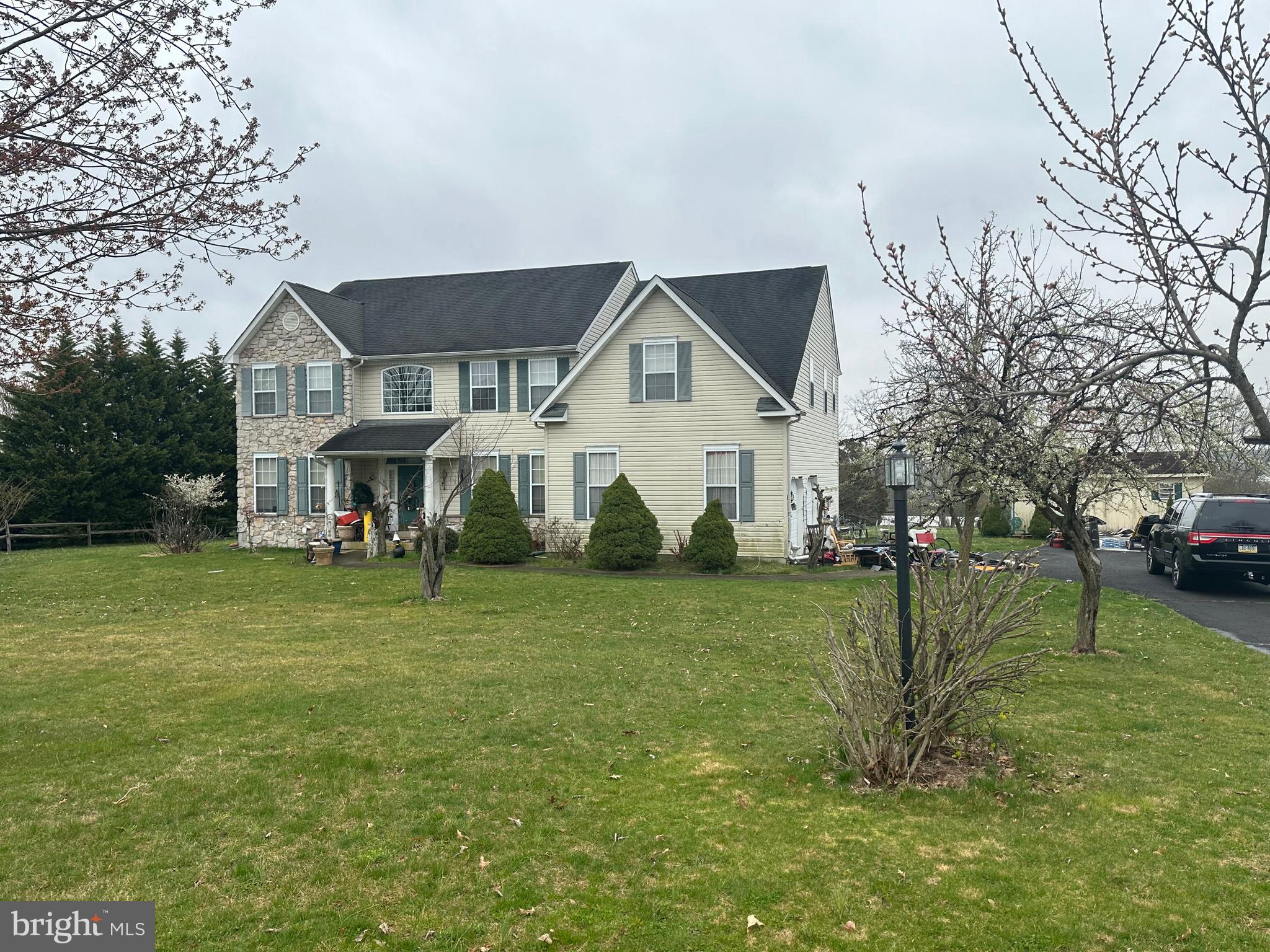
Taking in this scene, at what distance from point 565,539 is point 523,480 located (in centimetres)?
293

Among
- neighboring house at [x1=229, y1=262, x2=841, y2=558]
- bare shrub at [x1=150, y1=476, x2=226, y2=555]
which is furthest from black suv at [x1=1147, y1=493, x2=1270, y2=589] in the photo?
bare shrub at [x1=150, y1=476, x2=226, y2=555]

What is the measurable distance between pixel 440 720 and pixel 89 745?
2700 millimetres

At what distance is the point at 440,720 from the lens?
7.48 metres

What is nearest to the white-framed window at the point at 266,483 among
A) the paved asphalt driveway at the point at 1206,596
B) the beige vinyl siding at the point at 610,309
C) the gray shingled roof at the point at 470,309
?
the gray shingled roof at the point at 470,309

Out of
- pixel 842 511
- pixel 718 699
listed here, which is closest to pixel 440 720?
pixel 718 699

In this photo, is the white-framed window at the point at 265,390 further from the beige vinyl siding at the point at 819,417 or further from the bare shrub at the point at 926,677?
the bare shrub at the point at 926,677

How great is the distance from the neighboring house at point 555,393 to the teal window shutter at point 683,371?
4 cm

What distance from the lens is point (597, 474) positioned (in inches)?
846

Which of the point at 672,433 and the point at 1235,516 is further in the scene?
the point at 672,433

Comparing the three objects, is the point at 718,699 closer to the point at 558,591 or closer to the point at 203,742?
the point at 203,742

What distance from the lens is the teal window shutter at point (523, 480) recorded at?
2330cm

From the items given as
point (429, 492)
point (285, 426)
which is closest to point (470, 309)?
point (429, 492)

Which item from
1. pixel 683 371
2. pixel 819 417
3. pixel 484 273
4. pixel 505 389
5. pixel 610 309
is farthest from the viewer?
pixel 484 273

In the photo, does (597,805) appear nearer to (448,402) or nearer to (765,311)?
(765,311)
